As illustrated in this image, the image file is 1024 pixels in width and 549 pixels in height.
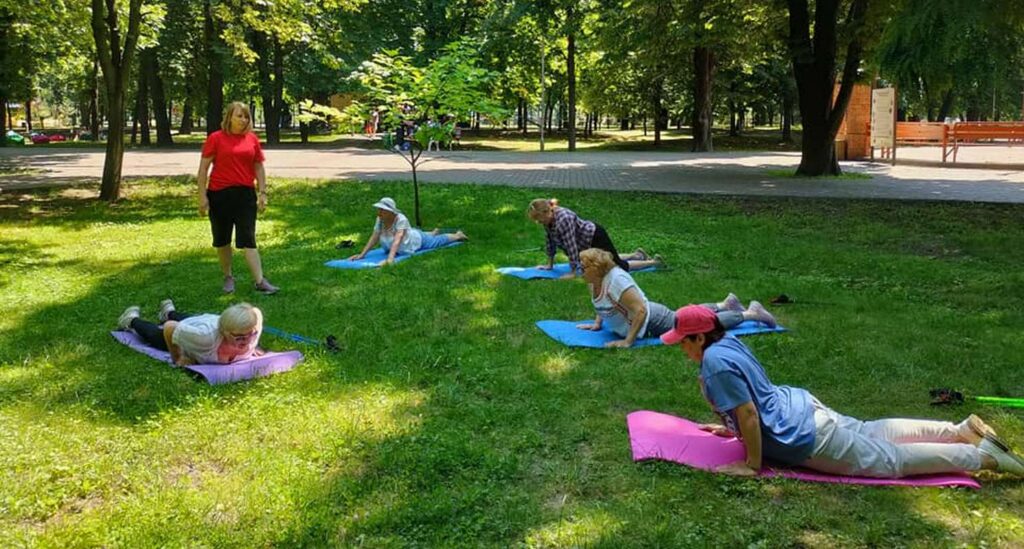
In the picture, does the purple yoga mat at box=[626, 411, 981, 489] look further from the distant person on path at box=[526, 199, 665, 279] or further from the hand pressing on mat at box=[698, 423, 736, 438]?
the distant person on path at box=[526, 199, 665, 279]

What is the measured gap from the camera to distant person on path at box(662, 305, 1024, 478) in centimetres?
372

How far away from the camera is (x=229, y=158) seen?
758 cm

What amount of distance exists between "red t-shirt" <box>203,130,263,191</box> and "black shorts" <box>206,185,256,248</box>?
71mm

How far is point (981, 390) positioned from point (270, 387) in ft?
15.3

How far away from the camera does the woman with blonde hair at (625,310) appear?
6.09 metres

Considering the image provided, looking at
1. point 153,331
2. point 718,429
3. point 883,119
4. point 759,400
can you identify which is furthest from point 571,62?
point 759,400

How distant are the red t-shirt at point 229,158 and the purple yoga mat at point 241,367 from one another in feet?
7.31

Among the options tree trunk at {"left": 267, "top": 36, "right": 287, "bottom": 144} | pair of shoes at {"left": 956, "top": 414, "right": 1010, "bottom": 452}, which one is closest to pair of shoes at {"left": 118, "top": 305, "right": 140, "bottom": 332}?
pair of shoes at {"left": 956, "top": 414, "right": 1010, "bottom": 452}

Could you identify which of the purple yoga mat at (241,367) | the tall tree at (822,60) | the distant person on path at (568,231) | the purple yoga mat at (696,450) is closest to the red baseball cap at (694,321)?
the purple yoga mat at (696,450)

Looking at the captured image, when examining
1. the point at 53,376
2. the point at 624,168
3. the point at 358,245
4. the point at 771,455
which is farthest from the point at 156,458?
the point at 624,168

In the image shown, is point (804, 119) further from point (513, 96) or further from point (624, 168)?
point (513, 96)

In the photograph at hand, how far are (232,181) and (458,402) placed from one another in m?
4.05

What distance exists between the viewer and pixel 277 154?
28031 millimetres

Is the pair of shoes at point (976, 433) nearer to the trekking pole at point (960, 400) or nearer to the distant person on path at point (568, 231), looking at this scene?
the trekking pole at point (960, 400)
